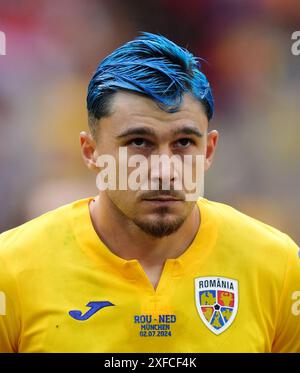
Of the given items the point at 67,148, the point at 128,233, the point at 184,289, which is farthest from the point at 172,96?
the point at 67,148

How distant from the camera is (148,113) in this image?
2.06m

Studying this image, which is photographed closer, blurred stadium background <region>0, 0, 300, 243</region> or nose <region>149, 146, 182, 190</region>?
nose <region>149, 146, 182, 190</region>

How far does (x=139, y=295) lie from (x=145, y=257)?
157 millimetres

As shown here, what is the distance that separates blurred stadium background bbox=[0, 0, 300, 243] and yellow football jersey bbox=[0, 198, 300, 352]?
108 centimetres

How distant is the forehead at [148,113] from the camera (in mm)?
2055

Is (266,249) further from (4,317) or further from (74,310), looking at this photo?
(4,317)

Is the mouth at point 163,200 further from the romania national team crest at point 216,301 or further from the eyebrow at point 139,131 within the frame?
the romania national team crest at point 216,301

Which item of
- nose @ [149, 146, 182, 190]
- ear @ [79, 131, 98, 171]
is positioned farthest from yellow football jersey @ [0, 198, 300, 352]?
nose @ [149, 146, 182, 190]

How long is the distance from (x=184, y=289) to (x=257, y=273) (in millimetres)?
280

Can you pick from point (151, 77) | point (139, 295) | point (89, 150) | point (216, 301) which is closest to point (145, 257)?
point (139, 295)

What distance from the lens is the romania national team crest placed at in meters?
2.19

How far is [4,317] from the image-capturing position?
7.00 feet

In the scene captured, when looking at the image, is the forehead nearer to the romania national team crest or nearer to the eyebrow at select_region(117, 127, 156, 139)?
the eyebrow at select_region(117, 127, 156, 139)

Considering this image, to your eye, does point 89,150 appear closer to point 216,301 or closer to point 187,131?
point 187,131
